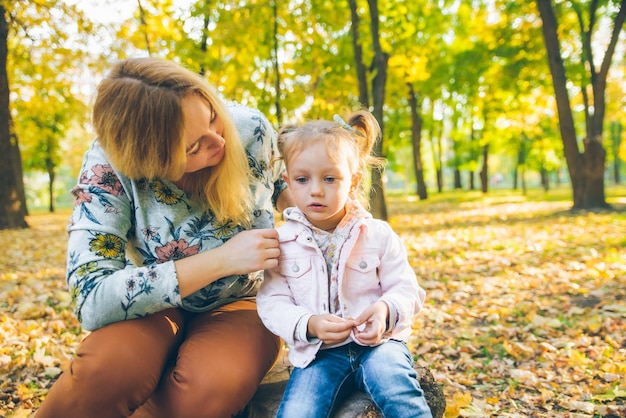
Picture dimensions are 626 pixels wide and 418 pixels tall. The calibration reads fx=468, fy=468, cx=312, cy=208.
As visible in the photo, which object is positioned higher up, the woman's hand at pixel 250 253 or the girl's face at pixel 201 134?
the girl's face at pixel 201 134

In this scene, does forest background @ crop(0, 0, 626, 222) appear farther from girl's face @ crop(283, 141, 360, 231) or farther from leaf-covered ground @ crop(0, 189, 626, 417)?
girl's face @ crop(283, 141, 360, 231)

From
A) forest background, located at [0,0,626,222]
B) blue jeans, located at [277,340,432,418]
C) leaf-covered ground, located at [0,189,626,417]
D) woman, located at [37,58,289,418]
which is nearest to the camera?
blue jeans, located at [277,340,432,418]

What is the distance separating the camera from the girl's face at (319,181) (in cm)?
198

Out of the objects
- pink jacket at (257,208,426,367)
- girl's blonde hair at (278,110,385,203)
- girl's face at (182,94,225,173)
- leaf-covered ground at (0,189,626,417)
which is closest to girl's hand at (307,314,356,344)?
pink jacket at (257,208,426,367)

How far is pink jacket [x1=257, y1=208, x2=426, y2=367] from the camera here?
6.39ft

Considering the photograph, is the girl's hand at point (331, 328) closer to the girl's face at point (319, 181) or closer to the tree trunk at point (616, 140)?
the girl's face at point (319, 181)

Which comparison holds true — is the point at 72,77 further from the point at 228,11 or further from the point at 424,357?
the point at 424,357

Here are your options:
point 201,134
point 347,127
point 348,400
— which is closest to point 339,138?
point 347,127

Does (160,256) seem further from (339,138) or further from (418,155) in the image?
(418,155)

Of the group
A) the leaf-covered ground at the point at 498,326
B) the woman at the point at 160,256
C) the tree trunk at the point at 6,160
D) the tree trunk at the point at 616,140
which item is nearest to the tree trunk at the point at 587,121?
the leaf-covered ground at the point at 498,326

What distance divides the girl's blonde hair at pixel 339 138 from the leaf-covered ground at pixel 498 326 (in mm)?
1404

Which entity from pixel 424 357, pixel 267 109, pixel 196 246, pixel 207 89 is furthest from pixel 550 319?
pixel 267 109

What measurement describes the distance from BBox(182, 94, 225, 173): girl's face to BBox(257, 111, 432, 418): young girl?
0.30m

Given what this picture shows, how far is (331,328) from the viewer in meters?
1.76
